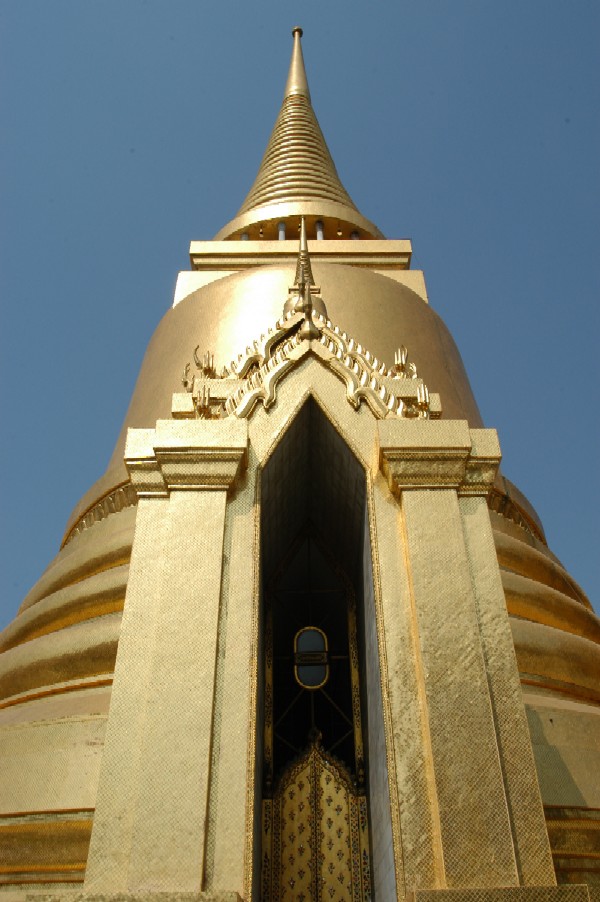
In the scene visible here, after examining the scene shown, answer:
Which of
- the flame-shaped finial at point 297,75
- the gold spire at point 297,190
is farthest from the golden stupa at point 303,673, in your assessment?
the flame-shaped finial at point 297,75

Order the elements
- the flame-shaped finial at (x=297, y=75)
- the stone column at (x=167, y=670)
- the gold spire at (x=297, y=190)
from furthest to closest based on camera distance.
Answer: the flame-shaped finial at (x=297, y=75), the gold spire at (x=297, y=190), the stone column at (x=167, y=670)

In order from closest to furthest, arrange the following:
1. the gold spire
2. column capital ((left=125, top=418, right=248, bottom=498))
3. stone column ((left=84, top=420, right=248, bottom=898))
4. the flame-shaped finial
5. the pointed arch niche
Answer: stone column ((left=84, top=420, right=248, bottom=898)) < column capital ((left=125, top=418, right=248, bottom=498)) < the pointed arch niche < the gold spire < the flame-shaped finial

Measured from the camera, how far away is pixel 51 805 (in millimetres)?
4668

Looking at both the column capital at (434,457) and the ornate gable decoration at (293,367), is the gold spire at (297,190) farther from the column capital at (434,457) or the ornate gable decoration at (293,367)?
the column capital at (434,457)

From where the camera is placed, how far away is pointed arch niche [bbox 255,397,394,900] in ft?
16.1

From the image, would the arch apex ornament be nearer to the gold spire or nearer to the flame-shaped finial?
the gold spire

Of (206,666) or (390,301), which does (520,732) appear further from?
(390,301)

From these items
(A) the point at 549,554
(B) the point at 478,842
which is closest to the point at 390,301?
(A) the point at 549,554

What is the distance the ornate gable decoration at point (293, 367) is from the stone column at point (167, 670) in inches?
13.6

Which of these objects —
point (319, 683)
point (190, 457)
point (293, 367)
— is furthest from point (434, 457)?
point (319, 683)

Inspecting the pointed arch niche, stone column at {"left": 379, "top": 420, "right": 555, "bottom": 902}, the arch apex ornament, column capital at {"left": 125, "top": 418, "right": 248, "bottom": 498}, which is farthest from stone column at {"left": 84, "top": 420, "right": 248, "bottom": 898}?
stone column at {"left": 379, "top": 420, "right": 555, "bottom": 902}

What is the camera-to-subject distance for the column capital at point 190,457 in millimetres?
4594

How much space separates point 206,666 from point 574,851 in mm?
2455

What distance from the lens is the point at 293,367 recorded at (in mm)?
5176
